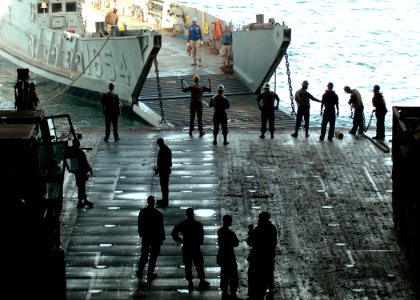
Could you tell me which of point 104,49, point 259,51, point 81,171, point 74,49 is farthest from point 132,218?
point 74,49

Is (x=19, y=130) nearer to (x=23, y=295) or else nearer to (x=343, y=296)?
(x=23, y=295)

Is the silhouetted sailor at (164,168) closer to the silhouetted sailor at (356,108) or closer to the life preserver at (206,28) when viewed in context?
the silhouetted sailor at (356,108)

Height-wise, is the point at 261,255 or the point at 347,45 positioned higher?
the point at 261,255

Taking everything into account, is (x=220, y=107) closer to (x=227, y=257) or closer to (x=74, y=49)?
(x=227, y=257)

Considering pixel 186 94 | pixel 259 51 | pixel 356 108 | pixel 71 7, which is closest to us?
pixel 356 108

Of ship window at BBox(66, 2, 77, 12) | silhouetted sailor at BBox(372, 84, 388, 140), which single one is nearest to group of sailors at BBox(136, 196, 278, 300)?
silhouetted sailor at BBox(372, 84, 388, 140)

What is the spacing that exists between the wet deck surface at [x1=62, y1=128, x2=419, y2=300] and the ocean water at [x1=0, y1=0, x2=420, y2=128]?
7.79m

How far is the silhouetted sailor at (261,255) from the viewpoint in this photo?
49.5ft

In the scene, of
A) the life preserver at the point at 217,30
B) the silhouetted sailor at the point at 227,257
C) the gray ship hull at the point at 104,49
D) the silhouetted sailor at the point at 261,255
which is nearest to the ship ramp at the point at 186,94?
the gray ship hull at the point at 104,49

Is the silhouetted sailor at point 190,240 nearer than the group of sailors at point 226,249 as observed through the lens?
No

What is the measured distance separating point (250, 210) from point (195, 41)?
52.1ft

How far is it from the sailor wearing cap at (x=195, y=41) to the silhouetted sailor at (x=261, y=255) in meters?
19.8

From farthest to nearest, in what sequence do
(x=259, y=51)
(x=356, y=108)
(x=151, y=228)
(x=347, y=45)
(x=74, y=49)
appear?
1. (x=347, y=45)
2. (x=74, y=49)
3. (x=259, y=51)
4. (x=356, y=108)
5. (x=151, y=228)

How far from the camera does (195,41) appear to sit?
115ft
